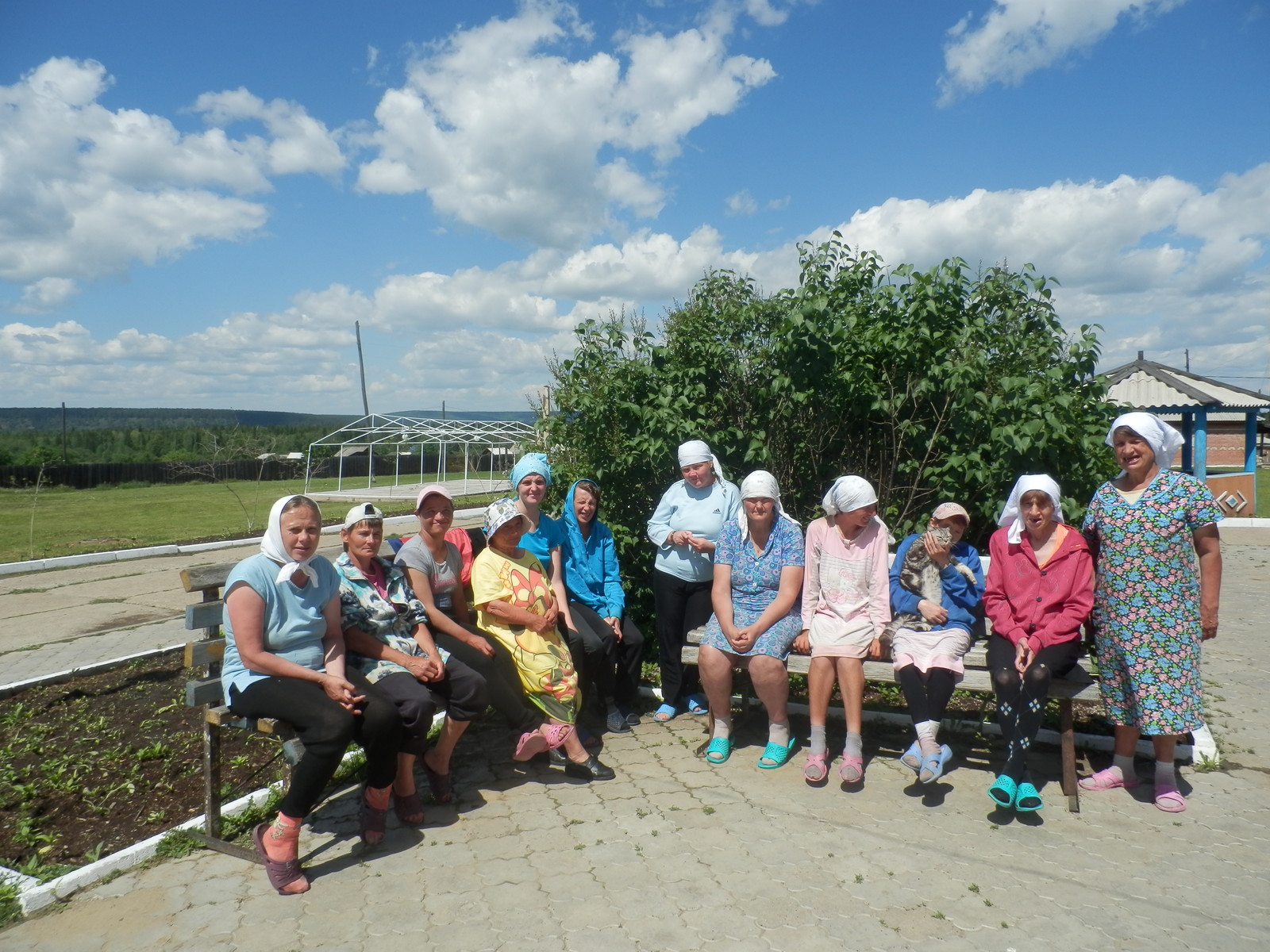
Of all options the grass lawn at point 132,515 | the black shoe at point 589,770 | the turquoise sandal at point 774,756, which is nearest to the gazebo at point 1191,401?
the turquoise sandal at point 774,756

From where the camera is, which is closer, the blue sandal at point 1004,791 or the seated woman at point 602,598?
the blue sandal at point 1004,791

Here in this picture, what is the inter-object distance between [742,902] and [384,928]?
1.25 metres

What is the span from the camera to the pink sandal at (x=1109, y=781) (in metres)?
4.05

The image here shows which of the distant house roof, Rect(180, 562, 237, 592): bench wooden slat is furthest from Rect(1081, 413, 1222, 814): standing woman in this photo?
the distant house roof

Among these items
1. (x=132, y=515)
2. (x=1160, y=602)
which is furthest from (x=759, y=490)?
(x=132, y=515)

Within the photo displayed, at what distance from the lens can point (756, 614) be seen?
15.0ft

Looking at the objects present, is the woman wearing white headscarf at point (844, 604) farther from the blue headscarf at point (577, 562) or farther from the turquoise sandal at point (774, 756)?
the blue headscarf at point (577, 562)

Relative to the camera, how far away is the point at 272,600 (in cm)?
355

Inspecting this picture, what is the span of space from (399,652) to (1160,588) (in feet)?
11.1

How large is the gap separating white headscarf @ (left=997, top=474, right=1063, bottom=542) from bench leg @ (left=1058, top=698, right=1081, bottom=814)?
0.78 meters

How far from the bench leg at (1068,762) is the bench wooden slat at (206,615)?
3.72m

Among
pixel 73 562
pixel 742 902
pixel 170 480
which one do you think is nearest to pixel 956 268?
pixel 742 902

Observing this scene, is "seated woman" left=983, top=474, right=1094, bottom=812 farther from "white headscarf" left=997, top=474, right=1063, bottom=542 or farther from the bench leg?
the bench leg

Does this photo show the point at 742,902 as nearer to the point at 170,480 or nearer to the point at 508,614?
the point at 508,614
